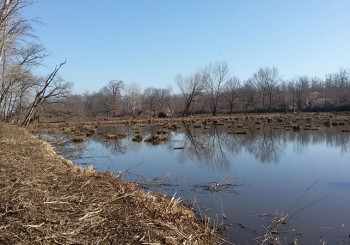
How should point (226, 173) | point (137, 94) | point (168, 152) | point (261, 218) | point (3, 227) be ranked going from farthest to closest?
point (137, 94), point (168, 152), point (226, 173), point (261, 218), point (3, 227)

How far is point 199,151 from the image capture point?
70.7 ft

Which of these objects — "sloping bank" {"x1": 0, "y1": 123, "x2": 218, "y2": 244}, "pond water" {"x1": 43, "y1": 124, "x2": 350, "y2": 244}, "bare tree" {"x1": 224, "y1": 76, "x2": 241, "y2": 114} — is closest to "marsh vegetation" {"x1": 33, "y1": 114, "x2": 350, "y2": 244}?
"pond water" {"x1": 43, "y1": 124, "x2": 350, "y2": 244}

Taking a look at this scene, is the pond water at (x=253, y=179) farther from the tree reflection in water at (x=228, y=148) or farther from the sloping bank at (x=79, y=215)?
the sloping bank at (x=79, y=215)

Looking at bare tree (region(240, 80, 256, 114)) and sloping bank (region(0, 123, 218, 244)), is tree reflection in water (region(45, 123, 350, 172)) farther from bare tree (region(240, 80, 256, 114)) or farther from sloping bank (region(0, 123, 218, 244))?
bare tree (region(240, 80, 256, 114))

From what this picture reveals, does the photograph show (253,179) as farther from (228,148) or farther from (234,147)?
(234,147)

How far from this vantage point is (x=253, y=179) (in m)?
13.1

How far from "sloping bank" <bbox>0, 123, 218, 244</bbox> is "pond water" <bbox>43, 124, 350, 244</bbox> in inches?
→ 76.7

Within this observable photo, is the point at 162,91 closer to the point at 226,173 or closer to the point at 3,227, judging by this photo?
the point at 226,173

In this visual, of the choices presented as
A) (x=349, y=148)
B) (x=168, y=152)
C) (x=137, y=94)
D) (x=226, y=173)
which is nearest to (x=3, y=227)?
(x=226, y=173)

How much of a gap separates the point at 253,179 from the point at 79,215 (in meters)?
9.03

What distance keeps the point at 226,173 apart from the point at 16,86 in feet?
80.1

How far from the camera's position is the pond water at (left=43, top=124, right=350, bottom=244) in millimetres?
7953

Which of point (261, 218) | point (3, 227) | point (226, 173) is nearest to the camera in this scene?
point (3, 227)

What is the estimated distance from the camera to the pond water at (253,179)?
795 cm
